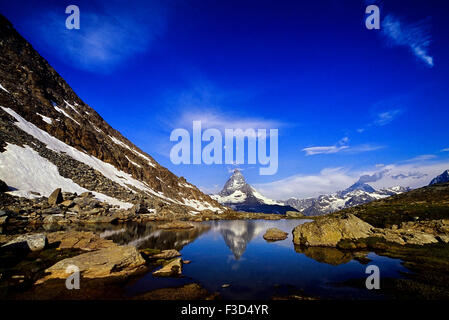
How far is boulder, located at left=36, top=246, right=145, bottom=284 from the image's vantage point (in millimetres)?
19672

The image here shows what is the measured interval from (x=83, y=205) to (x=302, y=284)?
2569 inches

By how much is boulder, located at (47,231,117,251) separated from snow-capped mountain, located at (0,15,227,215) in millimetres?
32193

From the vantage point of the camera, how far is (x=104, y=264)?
2105cm

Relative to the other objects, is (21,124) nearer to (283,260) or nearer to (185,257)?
(185,257)

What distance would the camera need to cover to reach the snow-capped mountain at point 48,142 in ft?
202

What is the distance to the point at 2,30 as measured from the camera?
102500 mm

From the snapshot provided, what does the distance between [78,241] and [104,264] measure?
45.8 feet

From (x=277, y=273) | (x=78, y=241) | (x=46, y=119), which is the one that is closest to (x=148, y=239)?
(x=78, y=241)

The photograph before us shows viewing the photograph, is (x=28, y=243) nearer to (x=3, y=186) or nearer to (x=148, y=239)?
(x=148, y=239)

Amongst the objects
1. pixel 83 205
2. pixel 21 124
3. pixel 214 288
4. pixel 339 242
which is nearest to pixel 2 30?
pixel 21 124

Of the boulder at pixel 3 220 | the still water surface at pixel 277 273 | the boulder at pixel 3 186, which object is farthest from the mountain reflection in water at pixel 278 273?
the boulder at pixel 3 186

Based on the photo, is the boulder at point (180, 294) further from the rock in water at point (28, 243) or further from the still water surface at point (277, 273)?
the rock in water at point (28, 243)

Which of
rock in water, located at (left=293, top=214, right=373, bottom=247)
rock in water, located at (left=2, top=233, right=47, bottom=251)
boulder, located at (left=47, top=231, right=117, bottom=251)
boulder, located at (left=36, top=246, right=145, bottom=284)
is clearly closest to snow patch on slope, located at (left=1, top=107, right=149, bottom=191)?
boulder, located at (left=47, top=231, right=117, bottom=251)

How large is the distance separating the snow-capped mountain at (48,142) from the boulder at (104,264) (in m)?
46.3
